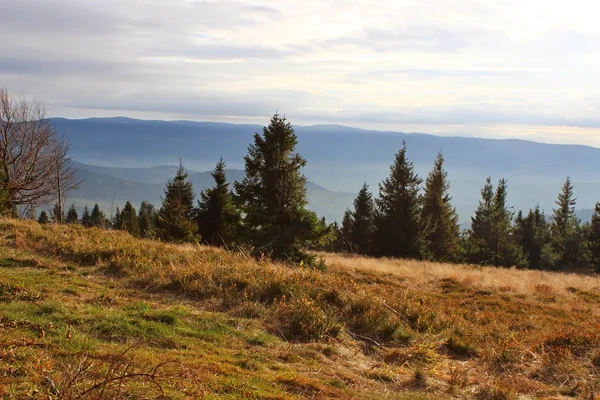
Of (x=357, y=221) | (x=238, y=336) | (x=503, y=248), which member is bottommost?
(x=503, y=248)

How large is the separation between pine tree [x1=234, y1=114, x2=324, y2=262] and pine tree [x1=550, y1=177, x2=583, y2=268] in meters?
44.6

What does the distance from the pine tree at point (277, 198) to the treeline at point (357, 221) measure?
0.04 meters

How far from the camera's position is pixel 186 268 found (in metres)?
8.76

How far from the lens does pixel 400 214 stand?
3262 cm

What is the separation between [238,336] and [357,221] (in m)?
41.7

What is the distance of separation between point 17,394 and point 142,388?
0.91 m

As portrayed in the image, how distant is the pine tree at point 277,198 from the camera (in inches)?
677

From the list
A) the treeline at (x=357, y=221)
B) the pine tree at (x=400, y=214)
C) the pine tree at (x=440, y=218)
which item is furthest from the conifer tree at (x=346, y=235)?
the pine tree at (x=400, y=214)

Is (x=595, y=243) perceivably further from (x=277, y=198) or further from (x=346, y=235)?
(x=277, y=198)

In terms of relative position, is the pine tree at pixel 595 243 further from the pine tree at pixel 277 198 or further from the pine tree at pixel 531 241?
the pine tree at pixel 277 198

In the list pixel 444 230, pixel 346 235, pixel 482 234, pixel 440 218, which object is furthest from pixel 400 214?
pixel 482 234

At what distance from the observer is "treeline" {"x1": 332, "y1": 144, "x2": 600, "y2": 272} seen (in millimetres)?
32656

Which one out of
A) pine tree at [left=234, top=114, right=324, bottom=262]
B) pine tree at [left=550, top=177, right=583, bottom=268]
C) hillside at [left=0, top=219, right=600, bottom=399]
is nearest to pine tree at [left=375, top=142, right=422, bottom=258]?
pine tree at [left=234, top=114, right=324, bottom=262]

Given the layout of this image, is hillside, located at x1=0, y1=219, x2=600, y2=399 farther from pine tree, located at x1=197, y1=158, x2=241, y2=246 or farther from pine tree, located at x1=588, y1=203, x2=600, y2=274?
pine tree, located at x1=588, y1=203, x2=600, y2=274
